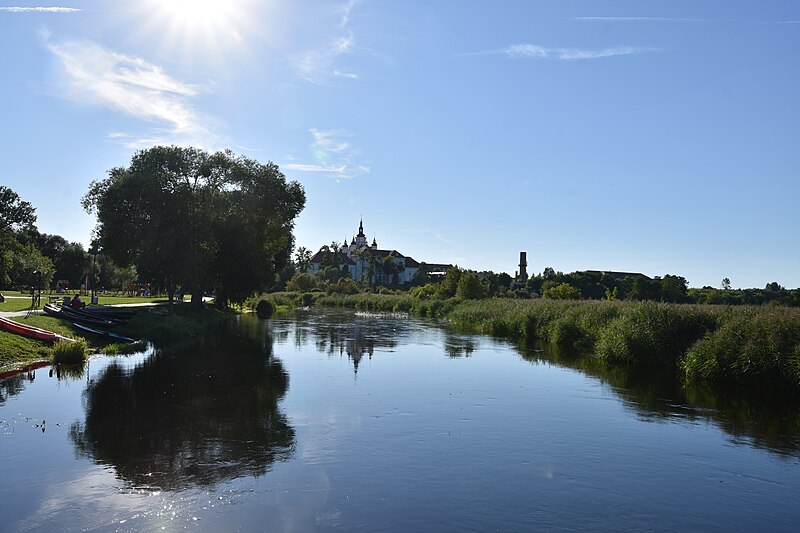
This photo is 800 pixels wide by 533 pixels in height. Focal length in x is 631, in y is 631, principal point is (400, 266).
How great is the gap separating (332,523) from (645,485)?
621 centimetres

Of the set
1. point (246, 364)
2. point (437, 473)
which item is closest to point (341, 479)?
point (437, 473)

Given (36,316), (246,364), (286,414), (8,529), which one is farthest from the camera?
(36,316)

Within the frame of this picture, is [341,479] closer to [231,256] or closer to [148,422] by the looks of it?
[148,422]

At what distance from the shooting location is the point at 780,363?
22.1 m

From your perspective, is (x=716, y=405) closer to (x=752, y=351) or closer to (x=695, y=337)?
(x=752, y=351)

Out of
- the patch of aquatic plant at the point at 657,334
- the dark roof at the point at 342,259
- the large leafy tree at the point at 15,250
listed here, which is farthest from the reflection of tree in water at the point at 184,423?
the dark roof at the point at 342,259

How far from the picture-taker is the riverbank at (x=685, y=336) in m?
22.5

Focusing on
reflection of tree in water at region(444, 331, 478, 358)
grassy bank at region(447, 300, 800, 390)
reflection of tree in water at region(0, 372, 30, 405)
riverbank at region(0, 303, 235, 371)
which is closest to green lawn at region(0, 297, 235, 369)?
riverbank at region(0, 303, 235, 371)

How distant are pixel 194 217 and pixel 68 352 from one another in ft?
63.3

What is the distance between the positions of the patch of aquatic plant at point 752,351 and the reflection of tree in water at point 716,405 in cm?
66

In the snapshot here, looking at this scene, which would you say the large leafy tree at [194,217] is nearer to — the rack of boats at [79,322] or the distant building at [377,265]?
the rack of boats at [79,322]

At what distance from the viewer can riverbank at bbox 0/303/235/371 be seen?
23.9m

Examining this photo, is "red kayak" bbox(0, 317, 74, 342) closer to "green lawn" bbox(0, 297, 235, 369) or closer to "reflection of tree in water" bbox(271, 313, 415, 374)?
"green lawn" bbox(0, 297, 235, 369)

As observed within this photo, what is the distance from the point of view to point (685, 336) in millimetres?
27609
